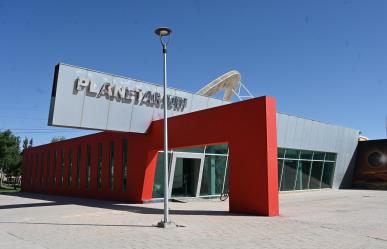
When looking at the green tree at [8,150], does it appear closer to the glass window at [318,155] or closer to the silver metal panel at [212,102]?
the silver metal panel at [212,102]

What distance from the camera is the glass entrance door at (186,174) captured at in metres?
22.1

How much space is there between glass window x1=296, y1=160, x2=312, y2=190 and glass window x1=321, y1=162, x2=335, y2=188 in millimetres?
2695

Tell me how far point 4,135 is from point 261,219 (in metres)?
50.4

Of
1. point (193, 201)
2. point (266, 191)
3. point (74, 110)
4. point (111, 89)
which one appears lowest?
point (193, 201)

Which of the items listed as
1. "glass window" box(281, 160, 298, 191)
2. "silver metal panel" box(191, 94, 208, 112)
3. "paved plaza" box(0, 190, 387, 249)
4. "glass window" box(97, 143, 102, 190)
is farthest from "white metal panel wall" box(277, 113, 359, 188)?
"paved plaza" box(0, 190, 387, 249)

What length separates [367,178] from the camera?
34094 millimetres

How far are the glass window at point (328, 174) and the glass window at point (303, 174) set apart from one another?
2695mm

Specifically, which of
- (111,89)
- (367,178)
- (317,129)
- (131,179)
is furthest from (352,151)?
(111,89)

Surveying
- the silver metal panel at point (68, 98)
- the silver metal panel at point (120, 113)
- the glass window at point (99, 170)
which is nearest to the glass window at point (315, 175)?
the glass window at point (99, 170)

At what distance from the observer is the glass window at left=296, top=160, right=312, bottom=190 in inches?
1174

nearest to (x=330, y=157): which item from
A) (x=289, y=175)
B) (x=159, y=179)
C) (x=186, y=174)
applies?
(x=289, y=175)

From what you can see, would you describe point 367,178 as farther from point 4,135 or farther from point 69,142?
point 4,135

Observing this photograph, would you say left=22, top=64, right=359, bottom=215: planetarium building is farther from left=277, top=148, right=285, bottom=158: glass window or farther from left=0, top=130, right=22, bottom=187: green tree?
left=0, top=130, right=22, bottom=187: green tree

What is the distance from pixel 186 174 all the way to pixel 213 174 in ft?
6.12
